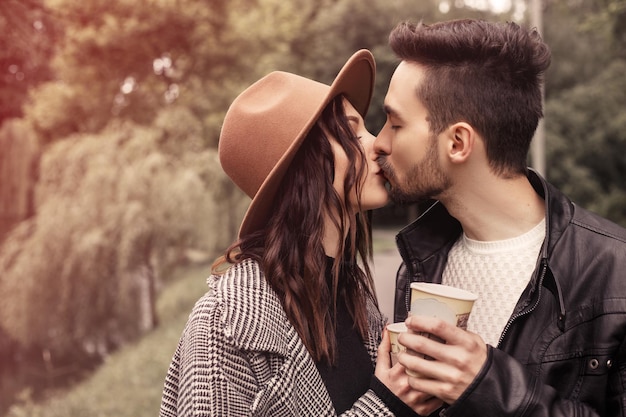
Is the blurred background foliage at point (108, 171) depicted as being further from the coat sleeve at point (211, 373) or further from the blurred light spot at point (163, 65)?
the coat sleeve at point (211, 373)

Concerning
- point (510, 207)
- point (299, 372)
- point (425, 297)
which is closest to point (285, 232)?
point (299, 372)

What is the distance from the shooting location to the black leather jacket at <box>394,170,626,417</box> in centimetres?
151

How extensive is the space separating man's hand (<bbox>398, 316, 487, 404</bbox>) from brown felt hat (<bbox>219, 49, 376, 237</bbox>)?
25.0 inches

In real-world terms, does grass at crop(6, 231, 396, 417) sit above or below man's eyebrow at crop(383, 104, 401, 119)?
below

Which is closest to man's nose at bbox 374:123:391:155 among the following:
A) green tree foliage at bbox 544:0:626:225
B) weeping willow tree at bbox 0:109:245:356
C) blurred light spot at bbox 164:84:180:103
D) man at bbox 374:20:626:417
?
man at bbox 374:20:626:417

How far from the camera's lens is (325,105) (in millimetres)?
1839

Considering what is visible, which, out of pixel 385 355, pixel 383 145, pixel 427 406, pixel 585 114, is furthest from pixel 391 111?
pixel 585 114

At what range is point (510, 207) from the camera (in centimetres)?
190

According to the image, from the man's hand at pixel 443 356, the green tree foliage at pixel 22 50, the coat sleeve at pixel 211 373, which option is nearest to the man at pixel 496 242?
the man's hand at pixel 443 356

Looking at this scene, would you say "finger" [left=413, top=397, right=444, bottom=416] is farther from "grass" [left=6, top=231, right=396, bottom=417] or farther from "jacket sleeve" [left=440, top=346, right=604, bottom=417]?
"grass" [left=6, top=231, right=396, bottom=417]

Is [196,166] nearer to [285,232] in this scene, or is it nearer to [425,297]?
[285,232]

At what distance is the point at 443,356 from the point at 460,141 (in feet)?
2.59

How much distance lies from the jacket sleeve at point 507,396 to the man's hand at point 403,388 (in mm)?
78

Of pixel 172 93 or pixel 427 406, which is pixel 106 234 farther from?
pixel 427 406
